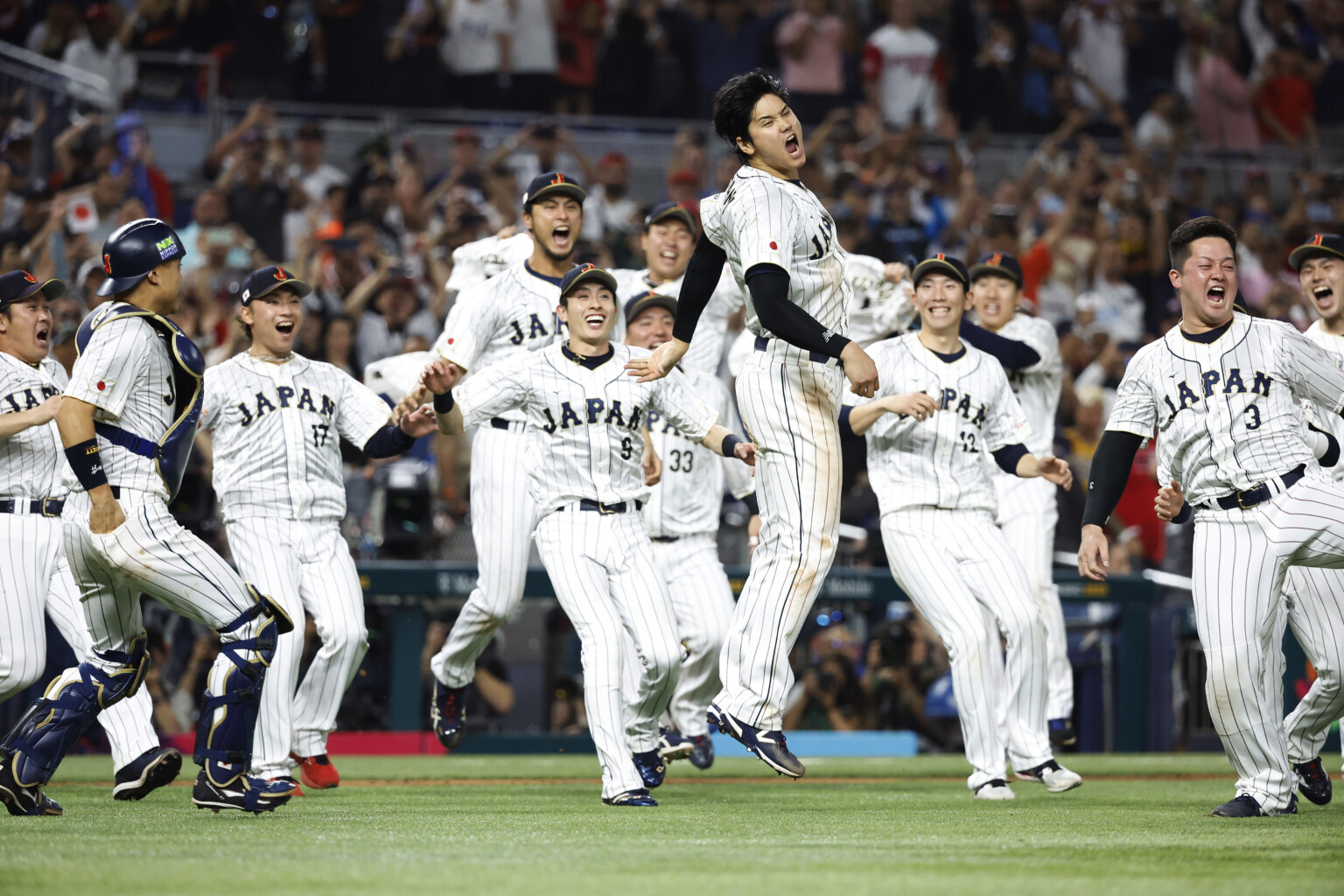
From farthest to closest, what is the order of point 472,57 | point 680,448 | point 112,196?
point 472,57 → point 112,196 → point 680,448

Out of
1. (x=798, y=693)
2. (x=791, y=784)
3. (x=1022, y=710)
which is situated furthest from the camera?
(x=798, y=693)

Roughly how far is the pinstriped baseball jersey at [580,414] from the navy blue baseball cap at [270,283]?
99 cm

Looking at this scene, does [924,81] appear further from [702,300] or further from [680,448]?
[702,300]

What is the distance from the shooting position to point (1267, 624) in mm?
5520

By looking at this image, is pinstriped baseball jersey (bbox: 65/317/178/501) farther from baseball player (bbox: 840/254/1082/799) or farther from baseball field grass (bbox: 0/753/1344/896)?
baseball player (bbox: 840/254/1082/799)

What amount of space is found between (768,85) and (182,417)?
2.50 metres

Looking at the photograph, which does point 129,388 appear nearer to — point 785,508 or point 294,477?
point 294,477

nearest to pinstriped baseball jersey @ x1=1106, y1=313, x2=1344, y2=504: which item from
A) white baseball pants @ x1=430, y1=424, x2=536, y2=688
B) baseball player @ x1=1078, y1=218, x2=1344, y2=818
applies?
baseball player @ x1=1078, y1=218, x2=1344, y2=818

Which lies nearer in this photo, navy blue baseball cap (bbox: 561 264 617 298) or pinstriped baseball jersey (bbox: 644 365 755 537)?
navy blue baseball cap (bbox: 561 264 617 298)

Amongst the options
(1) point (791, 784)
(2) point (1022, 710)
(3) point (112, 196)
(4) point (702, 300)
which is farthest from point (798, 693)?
(3) point (112, 196)

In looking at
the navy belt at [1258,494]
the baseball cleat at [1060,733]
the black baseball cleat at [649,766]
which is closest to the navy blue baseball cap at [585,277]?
the black baseball cleat at [649,766]

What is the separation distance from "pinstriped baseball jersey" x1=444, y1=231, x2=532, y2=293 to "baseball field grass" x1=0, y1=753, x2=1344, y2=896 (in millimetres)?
2669

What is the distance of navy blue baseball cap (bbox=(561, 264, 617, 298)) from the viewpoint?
6.55 meters

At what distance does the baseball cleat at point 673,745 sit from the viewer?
762 cm
